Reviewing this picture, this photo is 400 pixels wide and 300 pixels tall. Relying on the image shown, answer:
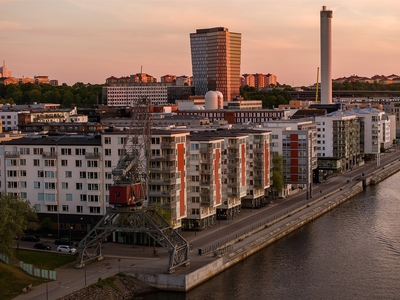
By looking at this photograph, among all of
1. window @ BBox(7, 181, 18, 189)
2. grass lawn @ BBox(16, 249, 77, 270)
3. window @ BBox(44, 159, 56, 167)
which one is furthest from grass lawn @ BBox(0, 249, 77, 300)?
window @ BBox(7, 181, 18, 189)

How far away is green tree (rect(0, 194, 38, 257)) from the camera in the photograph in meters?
46.8

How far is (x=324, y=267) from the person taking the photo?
2092 inches

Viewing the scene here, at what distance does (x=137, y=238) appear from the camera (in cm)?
5606

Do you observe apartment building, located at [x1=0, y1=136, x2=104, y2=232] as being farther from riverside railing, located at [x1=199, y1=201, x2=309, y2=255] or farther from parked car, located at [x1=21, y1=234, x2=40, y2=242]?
riverside railing, located at [x1=199, y1=201, x2=309, y2=255]

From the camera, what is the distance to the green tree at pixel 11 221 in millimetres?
46806

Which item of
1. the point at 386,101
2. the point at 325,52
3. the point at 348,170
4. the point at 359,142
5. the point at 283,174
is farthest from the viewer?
the point at 386,101

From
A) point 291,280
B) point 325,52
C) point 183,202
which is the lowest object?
point 291,280

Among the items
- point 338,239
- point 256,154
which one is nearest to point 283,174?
point 256,154

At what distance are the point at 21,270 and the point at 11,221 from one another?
10.4 ft

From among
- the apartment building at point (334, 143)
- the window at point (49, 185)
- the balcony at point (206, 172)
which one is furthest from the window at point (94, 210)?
the apartment building at point (334, 143)

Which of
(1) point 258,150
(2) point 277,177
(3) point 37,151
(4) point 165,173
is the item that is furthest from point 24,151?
(2) point 277,177

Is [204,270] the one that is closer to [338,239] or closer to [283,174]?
[338,239]

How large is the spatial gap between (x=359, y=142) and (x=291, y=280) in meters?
72.5

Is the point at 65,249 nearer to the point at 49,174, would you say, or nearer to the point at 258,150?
the point at 49,174
